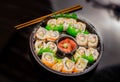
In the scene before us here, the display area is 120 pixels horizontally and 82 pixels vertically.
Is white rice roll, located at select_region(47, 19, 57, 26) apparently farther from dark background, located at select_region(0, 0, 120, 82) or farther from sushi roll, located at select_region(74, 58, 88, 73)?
sushi roll, located at select_region(74, 58, 88, 73)

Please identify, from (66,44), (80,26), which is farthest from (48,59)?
(80,26)

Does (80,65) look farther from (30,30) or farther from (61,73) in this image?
(30,30)

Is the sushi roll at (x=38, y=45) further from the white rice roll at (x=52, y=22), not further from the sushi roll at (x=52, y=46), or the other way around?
the white rice roll at (x=52, y=22)

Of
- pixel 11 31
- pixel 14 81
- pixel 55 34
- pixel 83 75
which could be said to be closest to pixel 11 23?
pixel 11 31

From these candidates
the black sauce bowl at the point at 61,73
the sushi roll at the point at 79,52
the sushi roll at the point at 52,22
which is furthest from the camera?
the sushi roll at the point at 52,22

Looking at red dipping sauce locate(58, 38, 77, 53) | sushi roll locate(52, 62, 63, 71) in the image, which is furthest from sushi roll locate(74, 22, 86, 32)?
sushi roll locate(52, 62, 63, 71)

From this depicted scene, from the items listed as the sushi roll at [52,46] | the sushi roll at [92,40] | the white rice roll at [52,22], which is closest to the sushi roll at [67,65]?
the sushi roll at [52,46]
